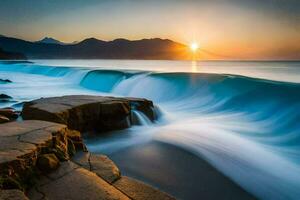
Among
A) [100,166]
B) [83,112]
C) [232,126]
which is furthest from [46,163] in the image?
[232,126]

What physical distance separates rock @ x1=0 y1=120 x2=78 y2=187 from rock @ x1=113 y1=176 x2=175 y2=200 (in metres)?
0.95

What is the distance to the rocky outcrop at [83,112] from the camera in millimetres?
6055

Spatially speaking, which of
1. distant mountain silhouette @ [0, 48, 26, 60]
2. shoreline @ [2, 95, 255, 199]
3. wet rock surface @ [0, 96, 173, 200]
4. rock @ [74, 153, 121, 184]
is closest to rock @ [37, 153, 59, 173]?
wet rock surface @ [0, 96, 173, 200]

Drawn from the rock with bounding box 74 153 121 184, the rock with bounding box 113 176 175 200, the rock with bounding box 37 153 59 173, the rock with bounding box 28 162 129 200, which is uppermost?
the rock with bounding box 37 153 59 173

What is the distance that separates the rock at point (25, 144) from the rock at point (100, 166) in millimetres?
334

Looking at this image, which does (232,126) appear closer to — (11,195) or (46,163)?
(46,163)

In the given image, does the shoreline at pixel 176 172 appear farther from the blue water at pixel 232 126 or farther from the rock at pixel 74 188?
the rock at pixel 74 188

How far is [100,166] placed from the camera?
376 centimetres

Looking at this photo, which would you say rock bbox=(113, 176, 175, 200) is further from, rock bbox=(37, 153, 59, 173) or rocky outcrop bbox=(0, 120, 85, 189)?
rocky outcrop bbox=(0, 120, 85, 189)

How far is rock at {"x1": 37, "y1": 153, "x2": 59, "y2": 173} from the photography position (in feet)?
10.9

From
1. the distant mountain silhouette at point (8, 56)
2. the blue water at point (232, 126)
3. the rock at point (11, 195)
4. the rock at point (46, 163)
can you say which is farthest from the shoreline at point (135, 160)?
the distant mountain silhouette at point (8, 56)

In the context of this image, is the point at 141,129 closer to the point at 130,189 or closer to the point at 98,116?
the point at 98,116

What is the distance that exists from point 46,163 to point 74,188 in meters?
0.53

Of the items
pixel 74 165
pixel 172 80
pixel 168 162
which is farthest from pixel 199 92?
pixel 74 165
